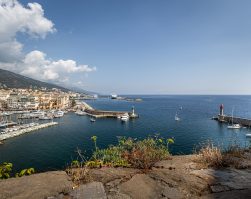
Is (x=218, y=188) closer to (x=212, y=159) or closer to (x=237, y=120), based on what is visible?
(x=212, y=159)

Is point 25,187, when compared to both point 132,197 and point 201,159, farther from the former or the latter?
point 201,159

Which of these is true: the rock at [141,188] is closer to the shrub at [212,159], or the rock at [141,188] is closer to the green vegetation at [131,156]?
the green vegetation at [131,156]

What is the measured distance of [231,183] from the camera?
3.23 metres

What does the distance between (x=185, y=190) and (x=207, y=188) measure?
1.07 ft

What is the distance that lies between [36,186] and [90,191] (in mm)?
705

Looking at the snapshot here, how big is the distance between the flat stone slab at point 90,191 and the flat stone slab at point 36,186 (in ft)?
0.44

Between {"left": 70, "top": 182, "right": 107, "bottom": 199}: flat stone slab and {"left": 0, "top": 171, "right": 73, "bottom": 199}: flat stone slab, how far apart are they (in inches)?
5.3

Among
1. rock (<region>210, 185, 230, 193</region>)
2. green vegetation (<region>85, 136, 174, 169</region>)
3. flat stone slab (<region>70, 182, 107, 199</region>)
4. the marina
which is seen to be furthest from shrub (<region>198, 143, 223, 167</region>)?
the marina

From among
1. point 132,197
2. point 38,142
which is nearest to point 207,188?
point 132,197

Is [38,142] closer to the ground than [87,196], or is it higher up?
closer to the ground

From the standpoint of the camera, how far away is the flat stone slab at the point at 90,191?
2.70 meters

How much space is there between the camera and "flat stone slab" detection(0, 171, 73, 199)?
2.73 metres

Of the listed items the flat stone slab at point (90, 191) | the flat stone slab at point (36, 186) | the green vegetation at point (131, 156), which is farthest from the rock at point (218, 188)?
the flat stone slab at point (36, 186)

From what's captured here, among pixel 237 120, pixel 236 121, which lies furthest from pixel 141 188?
pixel 237 120
